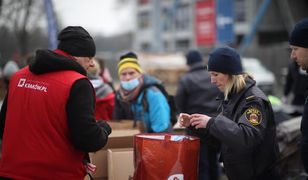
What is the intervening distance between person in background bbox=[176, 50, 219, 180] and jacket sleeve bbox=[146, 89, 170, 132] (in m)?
1.31

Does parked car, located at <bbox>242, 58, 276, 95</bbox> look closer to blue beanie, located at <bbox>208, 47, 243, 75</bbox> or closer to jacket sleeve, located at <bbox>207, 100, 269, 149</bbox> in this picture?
blue beanie, located at <bbox>208, 47, 243, 75</bbox>

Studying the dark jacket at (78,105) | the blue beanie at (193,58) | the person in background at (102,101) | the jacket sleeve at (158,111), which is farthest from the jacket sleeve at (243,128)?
the blue beanie at (193,58)

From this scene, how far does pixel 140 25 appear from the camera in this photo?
6147 centimetres

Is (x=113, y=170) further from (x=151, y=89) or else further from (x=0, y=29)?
(x=0, y=29)

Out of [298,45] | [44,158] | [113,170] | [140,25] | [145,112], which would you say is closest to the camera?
[44,158]

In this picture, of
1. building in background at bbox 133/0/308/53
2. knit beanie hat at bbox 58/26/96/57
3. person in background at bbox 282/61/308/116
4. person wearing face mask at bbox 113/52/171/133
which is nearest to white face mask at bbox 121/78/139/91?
person wearing face mask at bbox 113/52/171/133

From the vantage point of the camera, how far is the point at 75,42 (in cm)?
318

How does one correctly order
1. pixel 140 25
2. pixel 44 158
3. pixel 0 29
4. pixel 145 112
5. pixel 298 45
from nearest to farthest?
1. pixel 44 158
2. pixel 298 45
3. pixel 145 112
4. pixel 0 29
5. pixel 140 25

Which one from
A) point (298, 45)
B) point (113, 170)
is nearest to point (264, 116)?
point (298, 45)

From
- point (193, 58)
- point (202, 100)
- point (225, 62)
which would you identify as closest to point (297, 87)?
point (193, 58)

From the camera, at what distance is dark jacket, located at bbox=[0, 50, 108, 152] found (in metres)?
2.89

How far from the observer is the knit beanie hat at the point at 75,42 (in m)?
3.18

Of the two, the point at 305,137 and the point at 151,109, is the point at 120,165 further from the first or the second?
the point at 305,137

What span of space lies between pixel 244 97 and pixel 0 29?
1472 centimetres
